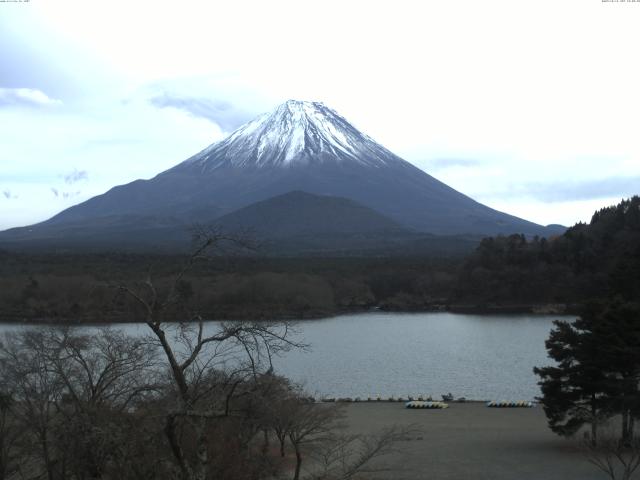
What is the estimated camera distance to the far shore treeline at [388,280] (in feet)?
151

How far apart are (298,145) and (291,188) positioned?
46.9 ft

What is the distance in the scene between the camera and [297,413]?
11461 millimetres

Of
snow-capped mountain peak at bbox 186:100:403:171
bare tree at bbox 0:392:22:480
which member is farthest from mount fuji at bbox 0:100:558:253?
bare tree at bbox 0:392:22:480

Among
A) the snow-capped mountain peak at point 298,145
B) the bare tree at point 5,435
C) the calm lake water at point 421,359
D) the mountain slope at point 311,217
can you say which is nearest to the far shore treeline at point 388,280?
the calm lake water at point 421,359

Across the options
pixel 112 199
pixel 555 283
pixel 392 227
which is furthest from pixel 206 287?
pixel 112 199

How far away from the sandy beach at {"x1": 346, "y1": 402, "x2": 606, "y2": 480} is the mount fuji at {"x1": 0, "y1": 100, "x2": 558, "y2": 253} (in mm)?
79240

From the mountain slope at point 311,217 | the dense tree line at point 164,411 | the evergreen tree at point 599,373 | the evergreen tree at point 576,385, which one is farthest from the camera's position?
the mountain slope at point 311,217

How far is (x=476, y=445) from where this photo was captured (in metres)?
14.8

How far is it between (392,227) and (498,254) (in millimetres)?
45335

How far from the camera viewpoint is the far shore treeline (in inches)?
1816

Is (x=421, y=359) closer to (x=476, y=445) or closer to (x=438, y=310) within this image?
(x=476, y=445)

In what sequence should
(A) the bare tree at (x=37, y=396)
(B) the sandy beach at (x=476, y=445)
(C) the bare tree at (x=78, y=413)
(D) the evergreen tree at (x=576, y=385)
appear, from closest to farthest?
1. (C) the bare tree at (x=78, y=413)
2. (A) the bare tree at (x=37, y=396)
3. (B) the sandy beach at (x=476, y=445)
4. (D) the evergreen tree at (x=576, y=385)

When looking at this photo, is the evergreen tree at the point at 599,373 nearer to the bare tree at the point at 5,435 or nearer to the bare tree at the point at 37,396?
the bare tree at the point at 37,396

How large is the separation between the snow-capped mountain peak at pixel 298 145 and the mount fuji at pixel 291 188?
0.16m
